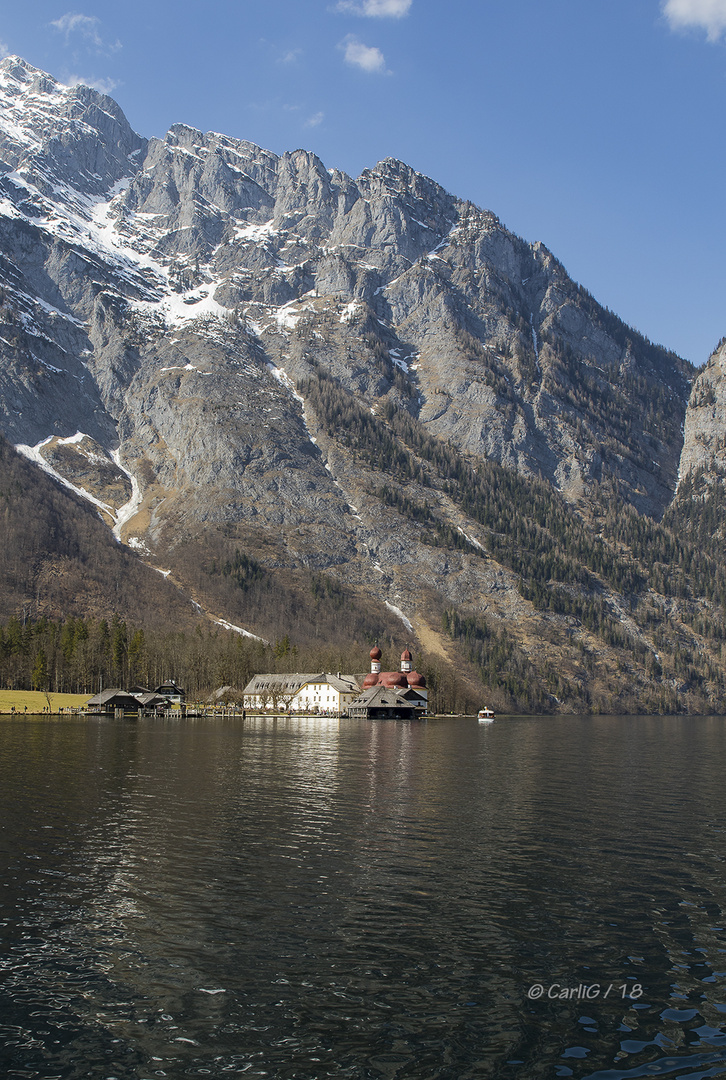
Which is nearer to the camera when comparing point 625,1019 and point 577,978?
point 625,1019

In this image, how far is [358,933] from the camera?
1118 inches

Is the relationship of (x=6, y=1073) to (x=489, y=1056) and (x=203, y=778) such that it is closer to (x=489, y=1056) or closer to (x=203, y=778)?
(x=489, y=1056)

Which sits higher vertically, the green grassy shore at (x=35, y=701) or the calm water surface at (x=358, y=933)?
the calm water surface at (x=358, y=933)

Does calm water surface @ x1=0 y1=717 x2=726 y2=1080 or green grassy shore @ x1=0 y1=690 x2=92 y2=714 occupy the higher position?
calm water surface @ x1=0 y1=717 x2=726 y2=1080

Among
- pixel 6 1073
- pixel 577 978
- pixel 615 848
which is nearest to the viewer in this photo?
pixel 6 1073

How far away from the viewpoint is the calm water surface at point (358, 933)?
2036 cm

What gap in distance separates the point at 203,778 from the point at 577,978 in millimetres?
46056

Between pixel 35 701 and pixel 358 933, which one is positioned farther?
pixel 35 701

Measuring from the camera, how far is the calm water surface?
20.4m

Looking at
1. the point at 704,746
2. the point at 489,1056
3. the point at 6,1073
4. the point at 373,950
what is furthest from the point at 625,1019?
the point at 704,746

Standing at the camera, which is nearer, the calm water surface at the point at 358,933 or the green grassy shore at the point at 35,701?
the calm water surface at the point at 358,933

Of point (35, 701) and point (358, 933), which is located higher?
point (358, 933)

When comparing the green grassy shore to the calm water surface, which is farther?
the green grassy shore

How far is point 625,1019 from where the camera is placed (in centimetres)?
2217
